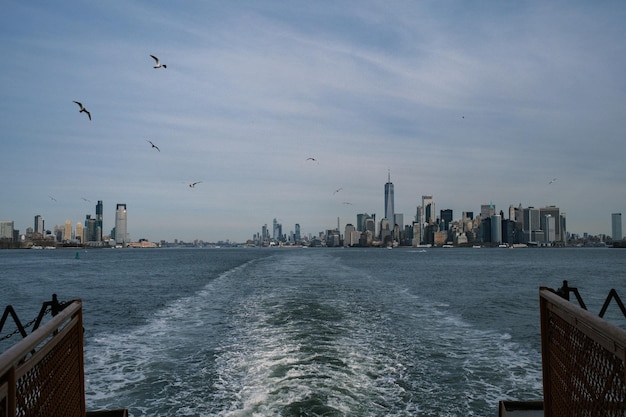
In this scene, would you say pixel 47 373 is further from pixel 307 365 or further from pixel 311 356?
pixel 311 356

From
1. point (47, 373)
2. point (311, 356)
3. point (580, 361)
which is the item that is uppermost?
point (580, 361)

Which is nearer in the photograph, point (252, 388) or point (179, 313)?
point (252, 388)

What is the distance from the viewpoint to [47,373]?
196 inches

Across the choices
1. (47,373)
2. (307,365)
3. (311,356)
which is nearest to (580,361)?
(47,373)

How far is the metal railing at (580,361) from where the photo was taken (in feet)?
13.3

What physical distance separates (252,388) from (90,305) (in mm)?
26778

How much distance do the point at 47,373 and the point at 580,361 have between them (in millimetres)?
5808

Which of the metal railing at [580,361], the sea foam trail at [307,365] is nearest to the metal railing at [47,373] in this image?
the metal railing at [580,361]

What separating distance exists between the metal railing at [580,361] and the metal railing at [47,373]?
481 cm

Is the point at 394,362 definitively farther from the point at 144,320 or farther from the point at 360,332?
the point at 144,320

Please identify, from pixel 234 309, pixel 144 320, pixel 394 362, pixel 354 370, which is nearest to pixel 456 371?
pixel 394 362

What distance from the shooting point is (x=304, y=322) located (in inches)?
887

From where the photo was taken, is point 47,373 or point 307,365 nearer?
point 47,373

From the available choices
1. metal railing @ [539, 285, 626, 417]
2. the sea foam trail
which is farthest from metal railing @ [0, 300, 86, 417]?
the sea foam trail
